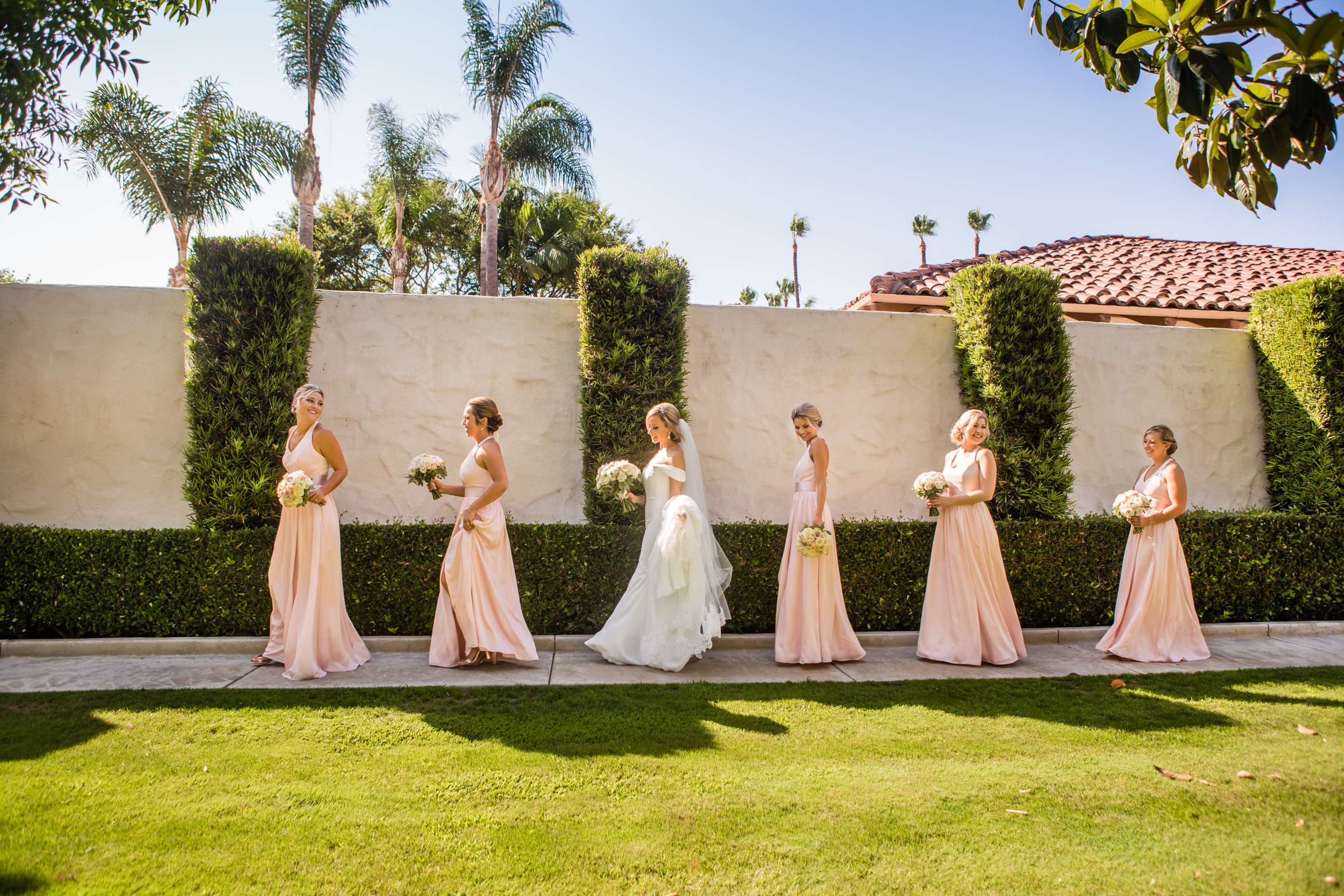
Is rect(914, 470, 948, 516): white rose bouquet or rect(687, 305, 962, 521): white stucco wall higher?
rect(687, 305, 962, 521): white stucco wall

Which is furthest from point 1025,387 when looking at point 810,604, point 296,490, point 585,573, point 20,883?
point 20,883

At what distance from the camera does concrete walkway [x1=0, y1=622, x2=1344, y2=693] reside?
20.8ft

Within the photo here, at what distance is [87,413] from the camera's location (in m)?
8.55

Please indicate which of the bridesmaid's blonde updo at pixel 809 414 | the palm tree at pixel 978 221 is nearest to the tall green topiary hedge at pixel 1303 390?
the bridesmaid's blonde updo at pixel 809 414

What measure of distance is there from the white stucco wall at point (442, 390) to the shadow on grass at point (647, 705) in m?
3.17

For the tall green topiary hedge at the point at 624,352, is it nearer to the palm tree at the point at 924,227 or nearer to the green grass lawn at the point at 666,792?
the green grass lawn at the point at 666,792

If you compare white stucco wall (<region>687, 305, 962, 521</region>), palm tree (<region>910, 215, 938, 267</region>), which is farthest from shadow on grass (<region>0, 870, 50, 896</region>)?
palm tree (<region>910, 215, 938, 267</region>)

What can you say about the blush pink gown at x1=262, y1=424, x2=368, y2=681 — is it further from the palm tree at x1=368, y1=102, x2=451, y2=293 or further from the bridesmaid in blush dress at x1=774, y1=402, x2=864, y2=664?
the palm tree at x1=368, y1=102, x2=451, y2=293

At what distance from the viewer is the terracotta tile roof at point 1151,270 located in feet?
37.8

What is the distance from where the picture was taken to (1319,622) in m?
8.77

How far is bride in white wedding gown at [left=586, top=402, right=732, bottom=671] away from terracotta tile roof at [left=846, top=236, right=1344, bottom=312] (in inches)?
224

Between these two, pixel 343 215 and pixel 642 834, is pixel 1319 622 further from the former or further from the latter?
pixel 343 215

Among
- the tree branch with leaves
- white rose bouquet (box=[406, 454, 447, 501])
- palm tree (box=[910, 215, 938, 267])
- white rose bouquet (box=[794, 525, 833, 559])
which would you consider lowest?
white rose bouquet (box=[794, 525, 833, 559])

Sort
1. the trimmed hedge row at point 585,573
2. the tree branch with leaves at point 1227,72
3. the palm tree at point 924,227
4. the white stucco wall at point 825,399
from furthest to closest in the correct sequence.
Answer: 1. the palm tree at point 924,227
2. the white stucco wall at point 825,399
3. the trimmed hedge row at point 585,573
4. the tree branch with leaves at point 1227,72
